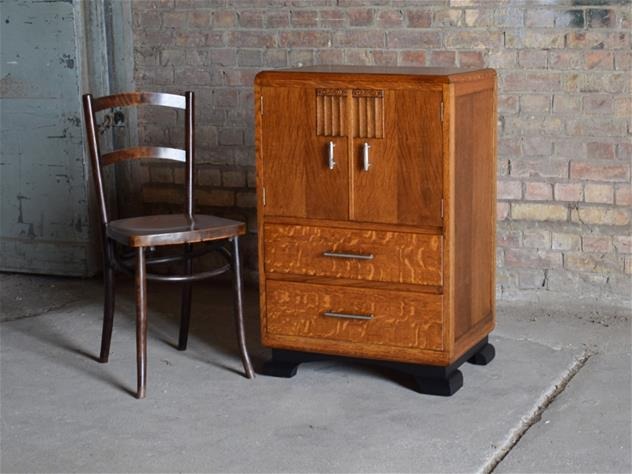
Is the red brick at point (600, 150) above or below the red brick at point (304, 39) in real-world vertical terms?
below

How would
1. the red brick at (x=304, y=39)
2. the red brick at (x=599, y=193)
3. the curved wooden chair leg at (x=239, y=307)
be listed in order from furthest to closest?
the red brick at (x=304, y=39) < the red brick at (x=599, y=193) < the curved wooden chair leg at (x=239, y=307)

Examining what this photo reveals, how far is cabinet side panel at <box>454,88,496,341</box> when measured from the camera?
3490 millimetres

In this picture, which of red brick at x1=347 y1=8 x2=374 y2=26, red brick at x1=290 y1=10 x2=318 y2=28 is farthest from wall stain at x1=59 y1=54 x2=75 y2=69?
red brick at x1=347 y1=8 x2=374 y2=26

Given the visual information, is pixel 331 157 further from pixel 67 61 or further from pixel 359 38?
pixel 67 61

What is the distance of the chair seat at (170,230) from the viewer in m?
3.50

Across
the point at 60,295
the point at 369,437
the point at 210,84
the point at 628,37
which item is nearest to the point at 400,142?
the point at 369,437

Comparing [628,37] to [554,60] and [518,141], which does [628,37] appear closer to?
[554,60]

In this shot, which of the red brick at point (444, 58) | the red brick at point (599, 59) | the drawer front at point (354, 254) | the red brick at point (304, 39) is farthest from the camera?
the red brick at point (304, 39)

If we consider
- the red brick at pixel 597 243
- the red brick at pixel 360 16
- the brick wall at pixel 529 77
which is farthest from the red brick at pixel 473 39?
the red brick at pixel 597 243

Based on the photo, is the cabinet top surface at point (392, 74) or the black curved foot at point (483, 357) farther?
the black curved foot at point (483, 357)

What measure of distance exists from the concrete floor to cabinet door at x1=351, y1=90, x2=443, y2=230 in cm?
60

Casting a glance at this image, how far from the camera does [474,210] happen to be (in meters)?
3.64

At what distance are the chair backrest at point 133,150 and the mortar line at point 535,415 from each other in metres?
1.33

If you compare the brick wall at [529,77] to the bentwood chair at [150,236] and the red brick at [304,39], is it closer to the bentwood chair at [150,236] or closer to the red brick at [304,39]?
the red brick at [304,39]
